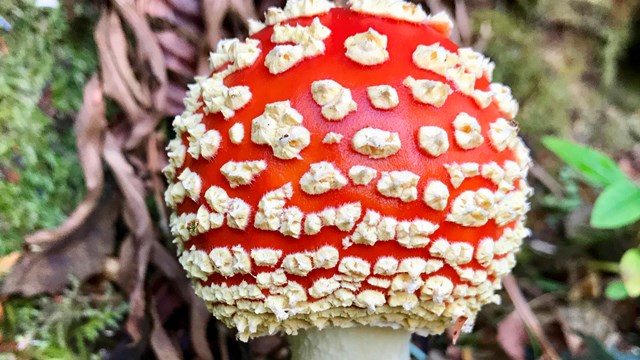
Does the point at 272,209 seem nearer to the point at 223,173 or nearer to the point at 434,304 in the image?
the point at 223,173

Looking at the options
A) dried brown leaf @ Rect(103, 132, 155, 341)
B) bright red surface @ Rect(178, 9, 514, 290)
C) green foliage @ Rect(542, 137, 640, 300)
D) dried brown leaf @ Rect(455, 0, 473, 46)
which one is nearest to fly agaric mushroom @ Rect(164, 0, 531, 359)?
bright red surface @ Rect(178, 9, 514, 290)

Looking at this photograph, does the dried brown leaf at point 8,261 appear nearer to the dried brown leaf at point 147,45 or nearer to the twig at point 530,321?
the dried brown leaf at point 147,45

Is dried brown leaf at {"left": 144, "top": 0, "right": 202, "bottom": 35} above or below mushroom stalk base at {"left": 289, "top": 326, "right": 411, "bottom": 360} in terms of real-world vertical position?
above

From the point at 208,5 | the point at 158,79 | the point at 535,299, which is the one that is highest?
the point at 208,5

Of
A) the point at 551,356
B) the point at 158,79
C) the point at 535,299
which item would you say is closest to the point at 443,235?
the point at 551,356

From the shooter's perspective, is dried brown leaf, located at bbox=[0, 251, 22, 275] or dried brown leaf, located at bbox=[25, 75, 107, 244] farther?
dried brown leaf, located at bbox=[25, 75, 107, 244]

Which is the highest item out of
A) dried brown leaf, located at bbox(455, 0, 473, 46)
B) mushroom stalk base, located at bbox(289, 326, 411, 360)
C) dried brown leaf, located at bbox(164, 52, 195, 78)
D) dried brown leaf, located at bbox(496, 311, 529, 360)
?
dried brown leaf, located at bbox(164, 52, 195, 78)

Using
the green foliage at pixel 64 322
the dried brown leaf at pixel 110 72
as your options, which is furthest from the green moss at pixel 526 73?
the green foliage at pixel 64 322

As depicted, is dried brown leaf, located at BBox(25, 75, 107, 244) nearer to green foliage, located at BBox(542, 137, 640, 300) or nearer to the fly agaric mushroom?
the fly agaric mushroom

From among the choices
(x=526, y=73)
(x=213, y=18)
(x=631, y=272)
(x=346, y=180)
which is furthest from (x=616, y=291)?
(x=213, y=18)
